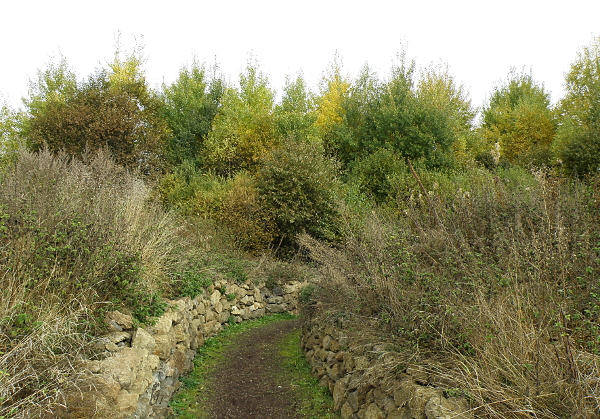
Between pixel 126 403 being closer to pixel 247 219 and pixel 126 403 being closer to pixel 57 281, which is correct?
pixel 57 281

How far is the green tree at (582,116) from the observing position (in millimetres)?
18281

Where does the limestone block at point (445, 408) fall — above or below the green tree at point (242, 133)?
below

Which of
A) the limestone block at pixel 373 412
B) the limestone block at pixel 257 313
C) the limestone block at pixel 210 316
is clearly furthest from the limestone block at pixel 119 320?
the limestone block at pixel 257 313

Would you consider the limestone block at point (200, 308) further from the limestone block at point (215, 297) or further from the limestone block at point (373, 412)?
the limestone block at point (373, 412)

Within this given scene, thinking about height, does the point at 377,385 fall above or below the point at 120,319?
below

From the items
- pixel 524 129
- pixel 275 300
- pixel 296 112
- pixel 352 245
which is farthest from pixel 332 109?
pixel 352 245

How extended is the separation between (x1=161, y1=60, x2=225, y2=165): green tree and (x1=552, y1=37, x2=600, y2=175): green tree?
1701 cm

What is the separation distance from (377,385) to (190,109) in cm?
2425

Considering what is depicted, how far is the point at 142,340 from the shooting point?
5.14 metres

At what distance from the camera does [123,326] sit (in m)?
5.14

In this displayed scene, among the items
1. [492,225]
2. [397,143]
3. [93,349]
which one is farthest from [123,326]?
[397,143]

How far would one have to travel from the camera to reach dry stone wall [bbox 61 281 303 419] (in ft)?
13.2

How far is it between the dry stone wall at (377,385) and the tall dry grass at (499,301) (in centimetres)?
15

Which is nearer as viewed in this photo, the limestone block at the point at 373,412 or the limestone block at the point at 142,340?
the limestone block at the point at 373,412
